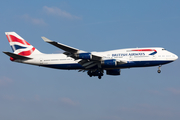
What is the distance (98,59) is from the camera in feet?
168

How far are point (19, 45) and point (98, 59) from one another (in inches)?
686

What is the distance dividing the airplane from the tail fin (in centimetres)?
20

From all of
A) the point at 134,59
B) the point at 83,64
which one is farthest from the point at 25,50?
the point at 134,59

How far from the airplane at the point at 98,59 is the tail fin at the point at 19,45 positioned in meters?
0.20

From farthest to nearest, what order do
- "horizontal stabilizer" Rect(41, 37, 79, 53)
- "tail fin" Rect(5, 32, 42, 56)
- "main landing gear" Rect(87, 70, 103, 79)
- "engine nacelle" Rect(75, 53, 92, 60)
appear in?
"tail fin" Rect(5, 32, 42, 56), "main landing gear" Rect(87, 70, 103, 79), "engine nacelle" Rect(75, 53, 92, 60), "horizontal stabilizer" Rect(41, 37, 79, 53)

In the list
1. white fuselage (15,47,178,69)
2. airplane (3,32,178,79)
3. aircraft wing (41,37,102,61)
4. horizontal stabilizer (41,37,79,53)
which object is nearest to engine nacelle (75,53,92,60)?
airplane (3,32,178,79)

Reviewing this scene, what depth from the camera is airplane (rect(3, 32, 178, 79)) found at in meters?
50.7

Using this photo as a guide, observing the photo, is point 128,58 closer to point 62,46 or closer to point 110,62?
point 110,62

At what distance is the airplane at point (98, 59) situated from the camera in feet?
166

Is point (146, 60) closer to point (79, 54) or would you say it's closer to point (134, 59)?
point (134, 59)

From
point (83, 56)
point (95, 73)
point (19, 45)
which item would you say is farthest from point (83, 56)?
point (19, 45)

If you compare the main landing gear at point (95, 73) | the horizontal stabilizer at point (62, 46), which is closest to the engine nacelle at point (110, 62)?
the main landing gear at point (95, 73)

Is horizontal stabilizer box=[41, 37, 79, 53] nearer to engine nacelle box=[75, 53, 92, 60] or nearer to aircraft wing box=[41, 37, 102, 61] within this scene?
aircraft wing box=[41, 37, 102, 61]

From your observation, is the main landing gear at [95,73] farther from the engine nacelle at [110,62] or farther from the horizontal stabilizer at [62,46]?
the horizontal stabilizer at [62,46]
